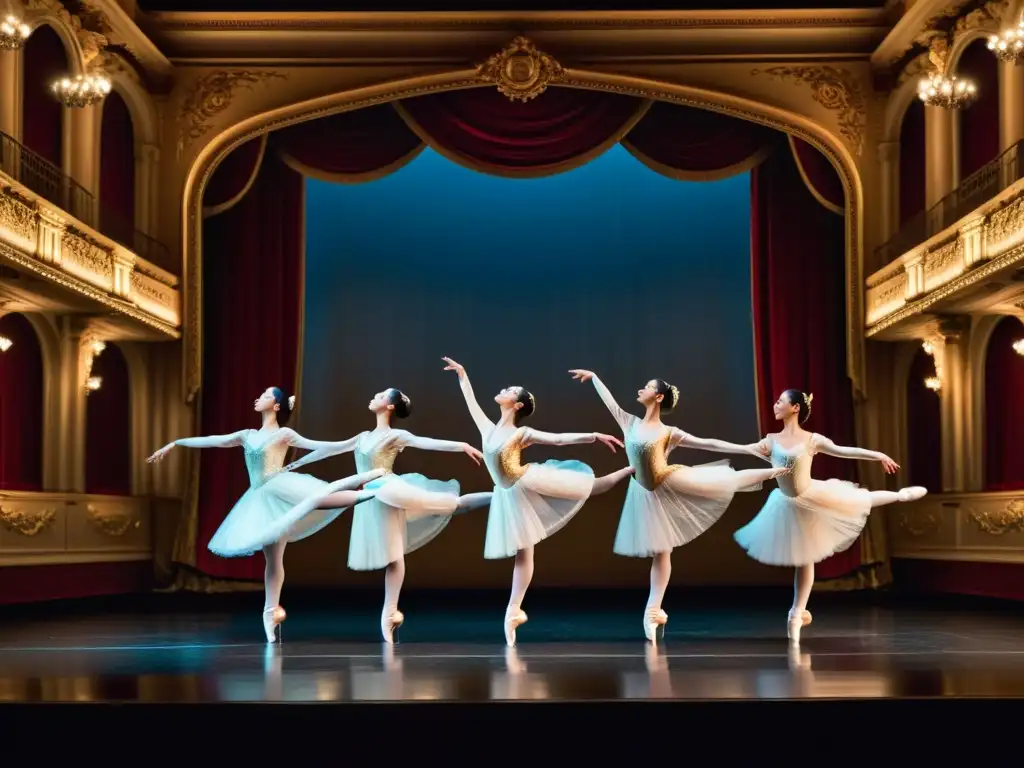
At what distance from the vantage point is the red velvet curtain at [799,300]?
11.9m

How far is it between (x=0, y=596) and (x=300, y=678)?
5124mm

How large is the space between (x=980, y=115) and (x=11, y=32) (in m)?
7.09

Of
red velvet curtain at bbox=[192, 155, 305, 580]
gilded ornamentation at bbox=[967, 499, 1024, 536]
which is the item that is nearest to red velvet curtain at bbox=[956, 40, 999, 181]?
gilded ornamentation at bbox=[967, 499, 1024, 536]

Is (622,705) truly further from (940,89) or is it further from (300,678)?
(940,89)

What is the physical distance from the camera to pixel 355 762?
436cm

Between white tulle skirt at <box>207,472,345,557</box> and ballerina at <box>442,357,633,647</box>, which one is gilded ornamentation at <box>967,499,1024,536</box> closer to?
ballerina at <box>442,357,633,647</box>

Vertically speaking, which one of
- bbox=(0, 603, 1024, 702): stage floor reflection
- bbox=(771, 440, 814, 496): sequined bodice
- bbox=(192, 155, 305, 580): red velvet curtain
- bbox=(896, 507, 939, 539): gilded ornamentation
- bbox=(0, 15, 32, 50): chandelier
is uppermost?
bbox=(0, 15, 32, 50): chandelier

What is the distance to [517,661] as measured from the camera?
5.92 metres

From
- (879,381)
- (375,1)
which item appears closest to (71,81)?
(375,1)

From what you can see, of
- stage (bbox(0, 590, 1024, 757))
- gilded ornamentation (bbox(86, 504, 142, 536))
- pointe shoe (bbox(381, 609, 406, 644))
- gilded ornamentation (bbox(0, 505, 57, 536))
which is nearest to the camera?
stage (bbox(0, 590, 1024, 757))

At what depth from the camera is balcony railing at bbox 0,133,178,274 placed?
9.02 metres

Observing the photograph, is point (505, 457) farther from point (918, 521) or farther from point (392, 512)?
point (918, 521)

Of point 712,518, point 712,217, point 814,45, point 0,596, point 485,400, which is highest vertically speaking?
point 814,45

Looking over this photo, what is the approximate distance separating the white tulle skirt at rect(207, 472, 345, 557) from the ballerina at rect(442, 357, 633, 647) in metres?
0.87
